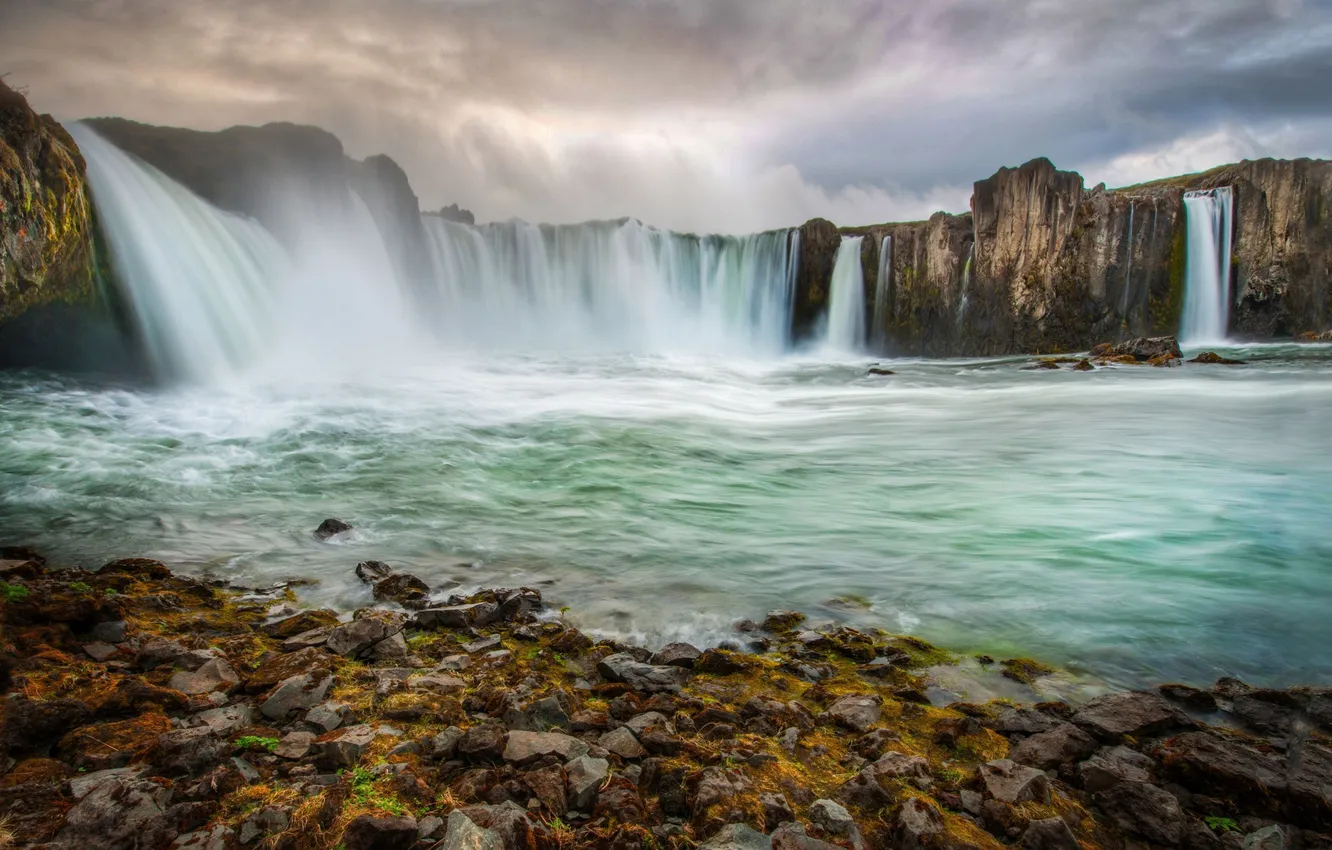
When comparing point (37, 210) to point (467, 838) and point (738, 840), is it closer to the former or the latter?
point (467, 838)

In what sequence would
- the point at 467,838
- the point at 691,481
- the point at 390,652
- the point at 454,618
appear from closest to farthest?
1. the point at 467,838
2. the point at 390,652
3. the point at 454,618
4. the point at 691,481

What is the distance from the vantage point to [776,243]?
117ft

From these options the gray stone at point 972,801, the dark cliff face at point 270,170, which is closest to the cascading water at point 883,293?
the dark cliff face at point 270,170

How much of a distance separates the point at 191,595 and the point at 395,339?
2735 cm

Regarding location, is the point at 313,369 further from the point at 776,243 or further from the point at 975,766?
the point at 776,243

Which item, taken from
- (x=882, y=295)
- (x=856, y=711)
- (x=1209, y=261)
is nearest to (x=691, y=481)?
(x=856, y=711)

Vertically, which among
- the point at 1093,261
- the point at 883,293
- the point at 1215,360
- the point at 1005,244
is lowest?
the point at 1215,360

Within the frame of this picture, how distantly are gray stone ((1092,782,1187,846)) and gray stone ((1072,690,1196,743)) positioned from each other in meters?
0.49

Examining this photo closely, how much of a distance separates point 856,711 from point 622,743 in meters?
A: 1.19

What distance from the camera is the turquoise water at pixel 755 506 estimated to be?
500 cm

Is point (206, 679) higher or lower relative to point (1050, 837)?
higher

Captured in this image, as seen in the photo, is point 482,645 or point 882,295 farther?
point 882,295

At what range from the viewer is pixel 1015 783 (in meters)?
2.62

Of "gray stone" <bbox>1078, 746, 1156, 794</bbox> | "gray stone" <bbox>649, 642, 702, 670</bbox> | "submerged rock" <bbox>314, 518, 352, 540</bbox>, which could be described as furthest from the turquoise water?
"gray stone" <bbox>1078, 746, 1156, 794</bbox>
